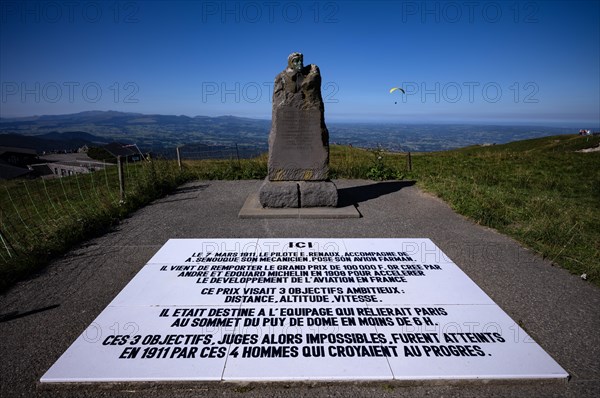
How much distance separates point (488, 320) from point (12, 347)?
4.49 metres

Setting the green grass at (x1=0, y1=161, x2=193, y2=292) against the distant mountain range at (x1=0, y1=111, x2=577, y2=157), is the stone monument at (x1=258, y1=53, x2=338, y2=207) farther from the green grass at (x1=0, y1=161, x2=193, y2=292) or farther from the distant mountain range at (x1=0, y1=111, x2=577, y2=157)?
the distant mountain range at (x1=0, y1=111, x2=577, y2=157)

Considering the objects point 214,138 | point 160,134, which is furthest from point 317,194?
point 160,134

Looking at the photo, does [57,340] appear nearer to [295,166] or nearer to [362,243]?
[362,243]

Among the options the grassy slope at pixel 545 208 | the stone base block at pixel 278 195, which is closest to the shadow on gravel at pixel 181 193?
the stone base block at pixel 278 195

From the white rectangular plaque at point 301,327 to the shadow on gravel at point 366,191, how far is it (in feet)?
12.5

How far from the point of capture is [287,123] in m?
7.18

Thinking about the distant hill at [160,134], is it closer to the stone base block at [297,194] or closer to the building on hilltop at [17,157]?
the building on hilltop at [17,157]

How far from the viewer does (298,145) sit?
7254 millimetres

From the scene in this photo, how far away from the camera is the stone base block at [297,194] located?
712 centimetres

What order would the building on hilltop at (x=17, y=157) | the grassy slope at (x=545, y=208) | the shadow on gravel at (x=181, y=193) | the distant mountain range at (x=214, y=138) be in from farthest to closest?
the building on hilltop at (x=17, y=157), the distant mountain range at (x=214, y=138), the shadow on gravel at (x=181, y=193), the grassy slope at (x=545, y=208)

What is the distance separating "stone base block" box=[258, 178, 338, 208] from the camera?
712 centimetres

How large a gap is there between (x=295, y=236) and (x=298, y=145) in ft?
8.00

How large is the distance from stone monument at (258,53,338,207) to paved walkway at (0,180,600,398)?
0.80m

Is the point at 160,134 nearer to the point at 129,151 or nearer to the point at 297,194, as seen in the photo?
the point at 129,151
